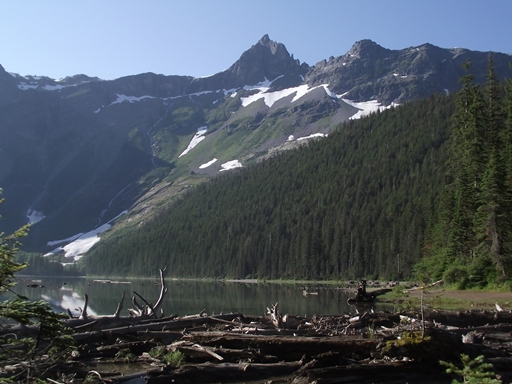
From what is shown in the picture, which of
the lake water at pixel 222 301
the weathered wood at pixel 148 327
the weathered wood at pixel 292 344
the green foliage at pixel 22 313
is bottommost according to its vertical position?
the lake water at pixel 222 301

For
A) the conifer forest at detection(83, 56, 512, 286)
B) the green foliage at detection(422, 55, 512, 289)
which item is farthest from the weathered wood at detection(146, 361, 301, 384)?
A: the conifer forest at detection(83, 56, 512, 286)

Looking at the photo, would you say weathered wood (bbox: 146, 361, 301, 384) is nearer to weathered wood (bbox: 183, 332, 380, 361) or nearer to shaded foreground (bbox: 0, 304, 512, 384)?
shaded foreground (bbox: 0, 304, 512, 384)

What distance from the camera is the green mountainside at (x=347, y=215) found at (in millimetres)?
121875

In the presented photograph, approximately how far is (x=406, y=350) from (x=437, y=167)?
141015 mm

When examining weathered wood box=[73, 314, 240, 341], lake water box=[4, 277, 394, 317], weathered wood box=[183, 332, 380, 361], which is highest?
weathered wood box=[183, 332, 380, 361]

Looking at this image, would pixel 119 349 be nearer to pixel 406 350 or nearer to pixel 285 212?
pixel 406 350

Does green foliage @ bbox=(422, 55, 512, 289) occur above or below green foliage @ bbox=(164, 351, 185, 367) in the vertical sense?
above

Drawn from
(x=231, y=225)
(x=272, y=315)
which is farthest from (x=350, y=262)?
(x=272, y=315)

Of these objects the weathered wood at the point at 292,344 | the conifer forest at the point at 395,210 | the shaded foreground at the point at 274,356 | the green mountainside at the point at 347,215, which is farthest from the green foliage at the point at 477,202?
the weathered wood at the point at 292,344

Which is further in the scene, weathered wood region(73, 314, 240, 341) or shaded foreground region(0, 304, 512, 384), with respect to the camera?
weathered wood region(73, 314, 240, 341)

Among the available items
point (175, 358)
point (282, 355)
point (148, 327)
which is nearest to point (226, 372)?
point (282, 355)

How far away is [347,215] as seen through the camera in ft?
486

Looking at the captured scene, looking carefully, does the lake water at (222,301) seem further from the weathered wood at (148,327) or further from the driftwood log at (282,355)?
the driftwood log at (282,355)

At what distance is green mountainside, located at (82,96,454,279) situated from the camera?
122 metres
